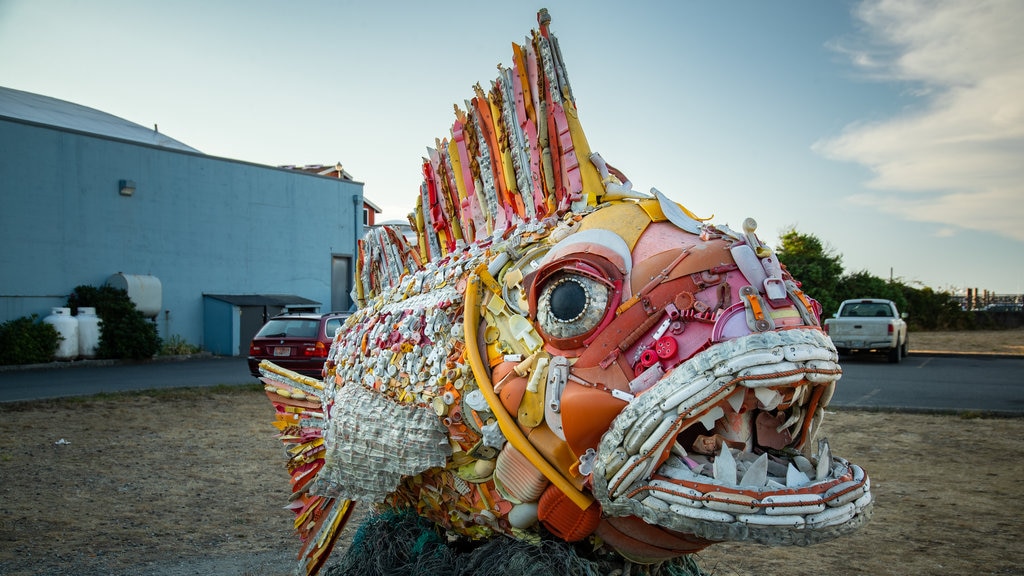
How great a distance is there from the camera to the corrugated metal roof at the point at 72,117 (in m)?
19.8

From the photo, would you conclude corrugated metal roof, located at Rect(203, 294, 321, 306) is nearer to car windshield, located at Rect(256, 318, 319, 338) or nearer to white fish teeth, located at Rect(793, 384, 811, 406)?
car windshield, located at Rect(256, 318, 319, 338)

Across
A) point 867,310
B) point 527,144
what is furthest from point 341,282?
point 527,144

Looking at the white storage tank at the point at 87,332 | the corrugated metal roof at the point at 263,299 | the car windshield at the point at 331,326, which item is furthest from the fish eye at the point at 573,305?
the corrugated metal roof at the point at 263,299

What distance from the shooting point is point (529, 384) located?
8.87 feet

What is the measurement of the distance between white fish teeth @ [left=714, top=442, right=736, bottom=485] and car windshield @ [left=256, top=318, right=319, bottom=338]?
10668 millimetres

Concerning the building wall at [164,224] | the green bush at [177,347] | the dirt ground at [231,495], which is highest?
the building wall at [164,224]

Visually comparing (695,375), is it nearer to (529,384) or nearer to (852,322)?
(529,384)

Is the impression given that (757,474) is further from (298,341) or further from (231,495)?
(298,341)

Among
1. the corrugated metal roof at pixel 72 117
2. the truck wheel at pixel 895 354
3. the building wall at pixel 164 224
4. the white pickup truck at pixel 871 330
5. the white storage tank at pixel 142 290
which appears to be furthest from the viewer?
the corrugated metal roof at pixel 72 117

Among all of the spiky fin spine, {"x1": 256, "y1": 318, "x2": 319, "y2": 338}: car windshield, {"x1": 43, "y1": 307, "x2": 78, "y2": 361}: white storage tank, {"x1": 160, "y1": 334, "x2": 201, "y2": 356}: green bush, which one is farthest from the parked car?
the spiky fin spine

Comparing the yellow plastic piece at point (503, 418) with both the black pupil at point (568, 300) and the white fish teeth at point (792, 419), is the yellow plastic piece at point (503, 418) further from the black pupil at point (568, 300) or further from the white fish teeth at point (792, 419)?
the white fish teeth at point (792, 419)

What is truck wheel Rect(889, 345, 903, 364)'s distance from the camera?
18.3 meters

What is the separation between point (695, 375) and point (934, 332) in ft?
102

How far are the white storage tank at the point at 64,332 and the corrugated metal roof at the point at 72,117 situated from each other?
4.70 meters
